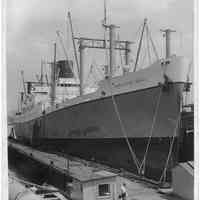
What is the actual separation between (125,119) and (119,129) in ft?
0.92

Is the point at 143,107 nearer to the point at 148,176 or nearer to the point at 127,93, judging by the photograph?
the point at 127,93

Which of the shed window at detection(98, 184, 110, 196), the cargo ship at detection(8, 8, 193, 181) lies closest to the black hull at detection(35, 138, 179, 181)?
the cargo ship at detection(8, 8, 193, 181)

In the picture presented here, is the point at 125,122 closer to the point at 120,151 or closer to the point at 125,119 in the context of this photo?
the point at 125,119

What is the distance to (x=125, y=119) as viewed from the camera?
7582mm

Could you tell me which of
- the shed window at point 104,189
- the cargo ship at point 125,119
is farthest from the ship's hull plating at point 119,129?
the shed window at point 104,189

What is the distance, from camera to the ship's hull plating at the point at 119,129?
21.1 ft

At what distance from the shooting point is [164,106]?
274 inches

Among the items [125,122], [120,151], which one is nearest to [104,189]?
[120,151]

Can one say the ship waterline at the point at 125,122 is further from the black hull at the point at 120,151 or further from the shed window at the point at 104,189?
the shed window at the point at 104,189

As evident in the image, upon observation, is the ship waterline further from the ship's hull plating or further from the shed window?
the shed window

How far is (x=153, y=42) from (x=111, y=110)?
2842mm

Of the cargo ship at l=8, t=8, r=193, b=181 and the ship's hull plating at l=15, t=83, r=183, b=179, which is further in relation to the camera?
the ship's hull plating at l=15, t=83, r=183, b=179

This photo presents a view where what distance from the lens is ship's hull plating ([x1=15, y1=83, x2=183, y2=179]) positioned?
21.1 ft

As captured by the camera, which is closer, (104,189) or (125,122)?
(104,189)
